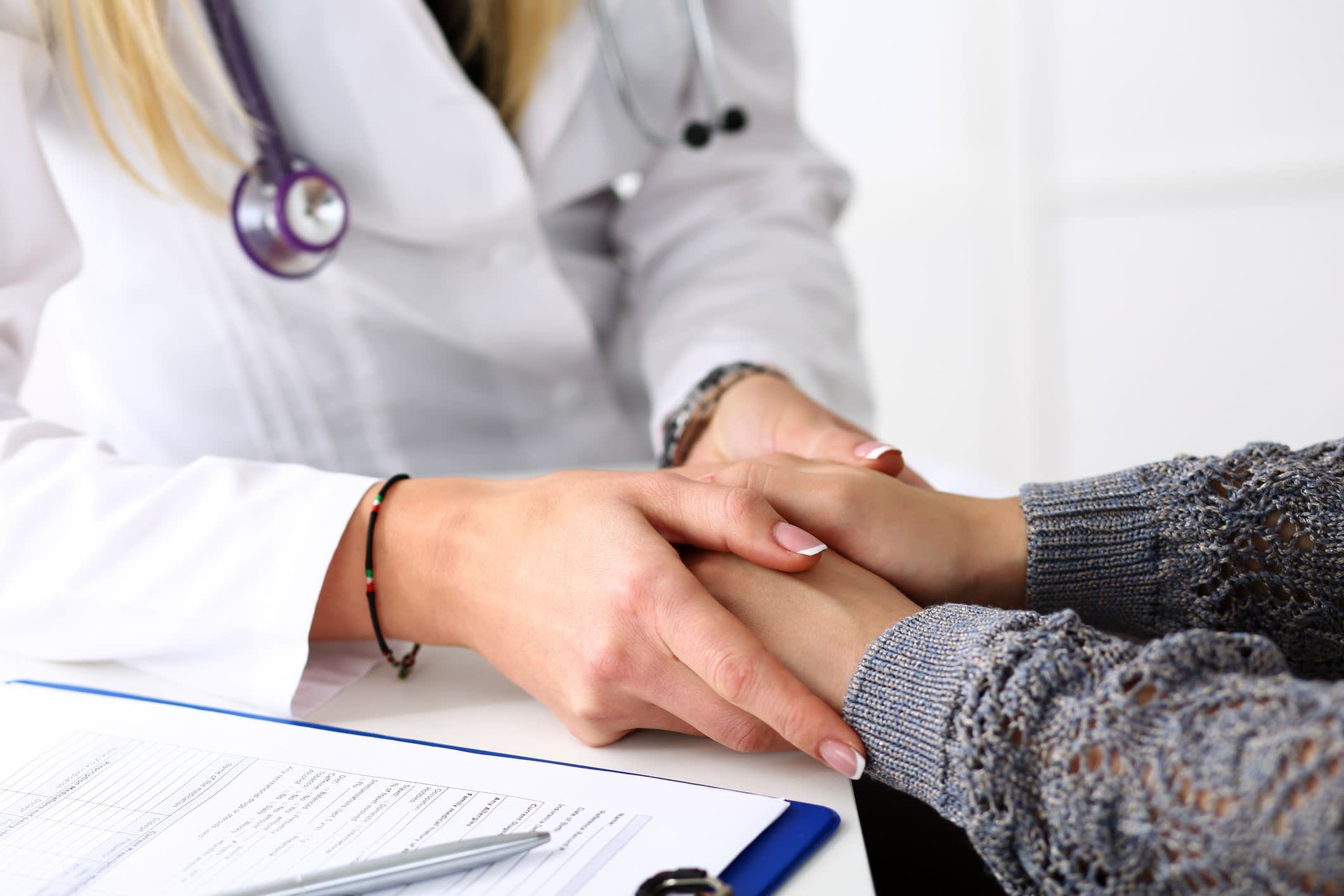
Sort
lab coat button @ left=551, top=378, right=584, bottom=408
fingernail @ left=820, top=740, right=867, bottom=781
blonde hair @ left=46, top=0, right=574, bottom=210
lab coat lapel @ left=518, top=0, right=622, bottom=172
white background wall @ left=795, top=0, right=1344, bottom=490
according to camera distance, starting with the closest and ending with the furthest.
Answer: fingernail @ left=820, top=740, right=867, bottom=781, blonde hair @ left=46, top=0, right=574, bottom=210, lab coat lapel @ left=518, top=0, right=622, bottom=172, lab coat button @ left=551, top=378, right=584, bottom=408, white background wall @ left=795, top=0, right=1344, bottom=490

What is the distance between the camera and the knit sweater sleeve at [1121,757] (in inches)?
12.8

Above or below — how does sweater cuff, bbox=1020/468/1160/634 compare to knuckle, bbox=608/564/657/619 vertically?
below

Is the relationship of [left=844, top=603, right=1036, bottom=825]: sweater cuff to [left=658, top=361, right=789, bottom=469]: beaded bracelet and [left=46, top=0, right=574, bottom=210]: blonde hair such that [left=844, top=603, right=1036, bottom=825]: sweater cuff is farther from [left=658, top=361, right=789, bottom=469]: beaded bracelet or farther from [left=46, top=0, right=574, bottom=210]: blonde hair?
[left=46, top=0, right=574, bottom=210]: blonde hair

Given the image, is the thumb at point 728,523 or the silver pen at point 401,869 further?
the thumb at point 728,523

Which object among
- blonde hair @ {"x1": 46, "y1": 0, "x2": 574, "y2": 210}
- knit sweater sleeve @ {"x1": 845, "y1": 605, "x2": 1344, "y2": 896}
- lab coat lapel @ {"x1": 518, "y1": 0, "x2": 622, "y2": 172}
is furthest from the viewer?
lab coat lapel @ {"x1": 518, "y1": 0, "x2": 622, "y2": 172}

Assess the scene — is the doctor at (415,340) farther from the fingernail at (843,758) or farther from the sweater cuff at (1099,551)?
the sweater cuff at (1099,551)

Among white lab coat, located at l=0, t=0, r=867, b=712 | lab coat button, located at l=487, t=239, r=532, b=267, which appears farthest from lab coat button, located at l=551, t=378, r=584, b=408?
lab coat button, located at l=487, t=239, r=532, b=267

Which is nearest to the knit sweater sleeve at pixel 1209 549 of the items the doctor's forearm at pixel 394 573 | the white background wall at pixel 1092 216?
the doctor's forearm at pixel 394 573

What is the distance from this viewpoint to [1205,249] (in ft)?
7.43

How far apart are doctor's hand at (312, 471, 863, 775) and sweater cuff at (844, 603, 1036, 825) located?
0.6 inches

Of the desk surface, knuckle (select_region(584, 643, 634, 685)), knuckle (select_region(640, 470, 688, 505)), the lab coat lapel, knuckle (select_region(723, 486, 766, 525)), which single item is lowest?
the desk surface

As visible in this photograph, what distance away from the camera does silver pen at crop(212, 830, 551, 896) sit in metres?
0.36

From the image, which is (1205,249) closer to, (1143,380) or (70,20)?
(1143,380)

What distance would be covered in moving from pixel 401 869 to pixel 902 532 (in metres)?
0.32
